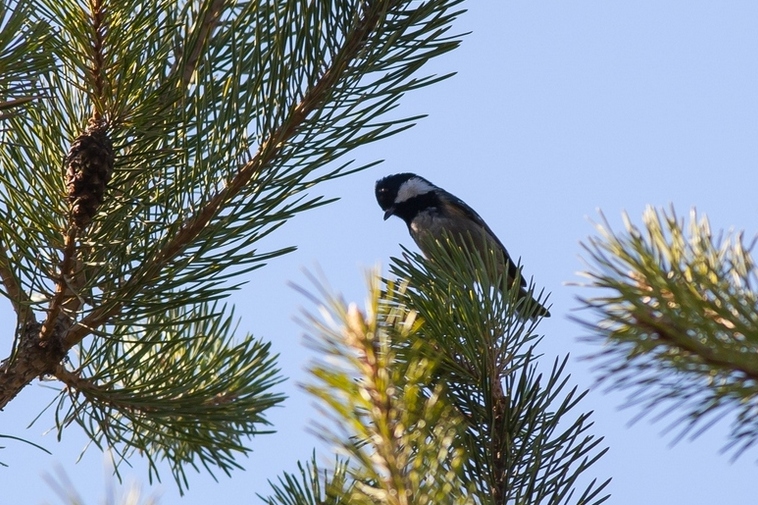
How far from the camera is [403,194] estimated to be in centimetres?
778

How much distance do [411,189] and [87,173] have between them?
19.3ft

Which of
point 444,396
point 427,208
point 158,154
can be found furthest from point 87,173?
A: point 427,208

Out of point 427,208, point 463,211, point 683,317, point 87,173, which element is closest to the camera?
point 683,317

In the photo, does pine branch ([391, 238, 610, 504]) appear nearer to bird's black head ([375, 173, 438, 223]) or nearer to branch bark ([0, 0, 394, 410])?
branch bark ([0, 0, 394, 410])

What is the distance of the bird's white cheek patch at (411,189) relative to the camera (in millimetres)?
7766

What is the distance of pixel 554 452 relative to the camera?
1.90 meters

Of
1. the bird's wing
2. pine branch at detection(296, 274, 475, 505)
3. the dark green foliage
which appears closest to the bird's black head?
the bird's wing

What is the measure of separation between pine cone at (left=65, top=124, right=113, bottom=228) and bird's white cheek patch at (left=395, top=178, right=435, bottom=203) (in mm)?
5768

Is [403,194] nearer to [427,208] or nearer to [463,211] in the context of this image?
[427,208]

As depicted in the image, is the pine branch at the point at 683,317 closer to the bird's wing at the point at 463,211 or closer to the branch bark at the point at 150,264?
the branch bark at the point at 150,264

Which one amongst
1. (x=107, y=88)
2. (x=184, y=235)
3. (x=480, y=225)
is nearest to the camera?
(x=184, y=235)

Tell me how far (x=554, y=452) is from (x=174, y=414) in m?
1.17

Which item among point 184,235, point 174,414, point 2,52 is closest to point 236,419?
point 174,414

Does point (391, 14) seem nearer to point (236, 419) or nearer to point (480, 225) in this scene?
point (236, 419)
